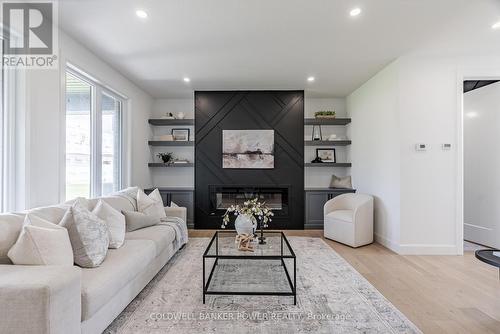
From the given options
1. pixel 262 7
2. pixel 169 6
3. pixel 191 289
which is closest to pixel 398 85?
pixel 262 7

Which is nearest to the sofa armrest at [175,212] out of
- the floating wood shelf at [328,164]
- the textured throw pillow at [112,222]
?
the textured throw pillow at [112,222]

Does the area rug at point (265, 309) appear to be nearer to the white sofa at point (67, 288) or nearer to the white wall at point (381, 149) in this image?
the white sofa at point (67, 288)

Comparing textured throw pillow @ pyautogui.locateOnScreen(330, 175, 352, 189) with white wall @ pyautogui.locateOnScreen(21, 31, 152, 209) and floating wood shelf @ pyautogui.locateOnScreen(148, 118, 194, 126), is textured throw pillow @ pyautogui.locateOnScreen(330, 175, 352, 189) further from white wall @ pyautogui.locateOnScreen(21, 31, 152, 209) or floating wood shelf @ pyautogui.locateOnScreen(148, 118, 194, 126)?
white wall @ pyautogui.locateOnScreen(21, 31, 152, 209)

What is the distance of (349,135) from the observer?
530 centimetres

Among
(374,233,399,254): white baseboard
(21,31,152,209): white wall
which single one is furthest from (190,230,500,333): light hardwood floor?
(21,31,152,209): white wall

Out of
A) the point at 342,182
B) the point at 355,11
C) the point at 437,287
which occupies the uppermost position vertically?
the point at 355,11

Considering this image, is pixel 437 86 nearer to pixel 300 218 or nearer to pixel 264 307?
pixel 300 218

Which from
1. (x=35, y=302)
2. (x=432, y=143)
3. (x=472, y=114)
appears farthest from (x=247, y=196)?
(x=472, y=114)

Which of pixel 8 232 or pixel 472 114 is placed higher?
pixel 472 114

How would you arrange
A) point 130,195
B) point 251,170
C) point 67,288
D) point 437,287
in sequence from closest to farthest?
1. point 67,288
2. point 437,287
3. point 130,195
4. point 251,170

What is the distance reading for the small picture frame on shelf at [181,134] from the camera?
5301 mm

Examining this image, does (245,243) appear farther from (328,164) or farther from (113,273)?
(328,164)

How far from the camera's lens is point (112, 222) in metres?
2.52

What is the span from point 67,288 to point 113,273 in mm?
502
